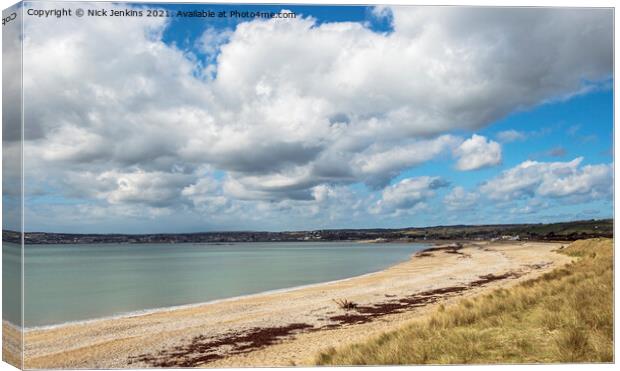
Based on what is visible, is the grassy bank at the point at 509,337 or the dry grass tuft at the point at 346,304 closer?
the grassy bank at the point at 509,337

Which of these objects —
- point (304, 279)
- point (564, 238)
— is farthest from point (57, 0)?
point (304, 279)

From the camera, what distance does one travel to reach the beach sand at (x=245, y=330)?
8758 mm

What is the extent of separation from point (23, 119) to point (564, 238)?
1123cm

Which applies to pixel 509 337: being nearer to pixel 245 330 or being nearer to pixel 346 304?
pixel 245 330

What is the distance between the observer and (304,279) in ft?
85.7

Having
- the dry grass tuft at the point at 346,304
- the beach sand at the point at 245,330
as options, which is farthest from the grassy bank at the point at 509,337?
the dry grass tuft at the point at 346,304

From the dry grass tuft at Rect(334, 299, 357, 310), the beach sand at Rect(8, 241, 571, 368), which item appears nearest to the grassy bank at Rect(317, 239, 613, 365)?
the beach sand at Rect(8, 241, 571, 368)

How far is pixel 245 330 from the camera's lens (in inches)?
453

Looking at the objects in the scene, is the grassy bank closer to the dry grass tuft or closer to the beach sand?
the beach sand

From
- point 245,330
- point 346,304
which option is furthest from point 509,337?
point 346,304

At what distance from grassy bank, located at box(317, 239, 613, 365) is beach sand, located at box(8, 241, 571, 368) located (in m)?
1.13

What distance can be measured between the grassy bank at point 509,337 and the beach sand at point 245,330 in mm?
1130

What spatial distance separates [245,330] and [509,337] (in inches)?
225

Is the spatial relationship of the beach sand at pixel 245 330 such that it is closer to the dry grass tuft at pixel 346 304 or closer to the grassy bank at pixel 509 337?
the dry grass tuft at pixel 346 304
